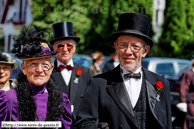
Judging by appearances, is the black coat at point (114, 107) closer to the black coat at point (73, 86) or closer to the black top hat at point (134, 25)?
the black top hat at point (134, 25)

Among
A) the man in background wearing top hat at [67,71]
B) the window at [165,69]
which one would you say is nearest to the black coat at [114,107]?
the man in background wearing top hat at [67,71]

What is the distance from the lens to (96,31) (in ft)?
67.7

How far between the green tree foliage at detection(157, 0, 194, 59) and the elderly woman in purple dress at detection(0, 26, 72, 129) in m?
16.6

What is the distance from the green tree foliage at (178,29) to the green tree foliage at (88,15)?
157 centimetres

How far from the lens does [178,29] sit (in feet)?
62.6

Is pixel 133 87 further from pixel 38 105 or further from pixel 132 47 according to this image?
pixel 38 105

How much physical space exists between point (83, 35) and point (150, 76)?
1787cm

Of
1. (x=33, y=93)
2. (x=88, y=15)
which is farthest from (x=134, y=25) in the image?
(x=88, y=15)

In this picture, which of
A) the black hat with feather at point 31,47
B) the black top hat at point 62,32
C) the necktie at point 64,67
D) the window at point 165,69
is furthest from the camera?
the window at point 165,69

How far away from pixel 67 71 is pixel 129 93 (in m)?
1.84

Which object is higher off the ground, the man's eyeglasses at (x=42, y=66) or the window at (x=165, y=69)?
the man's eyeglasses at (x=42, y=66)

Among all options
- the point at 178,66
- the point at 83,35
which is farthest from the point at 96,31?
the point at 178,66

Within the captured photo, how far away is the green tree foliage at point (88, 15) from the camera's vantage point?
61.2 feet

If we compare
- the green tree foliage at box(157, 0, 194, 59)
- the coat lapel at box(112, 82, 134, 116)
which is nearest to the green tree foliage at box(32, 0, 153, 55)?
the green tree foliage at box(157, 0, 194, 59)
